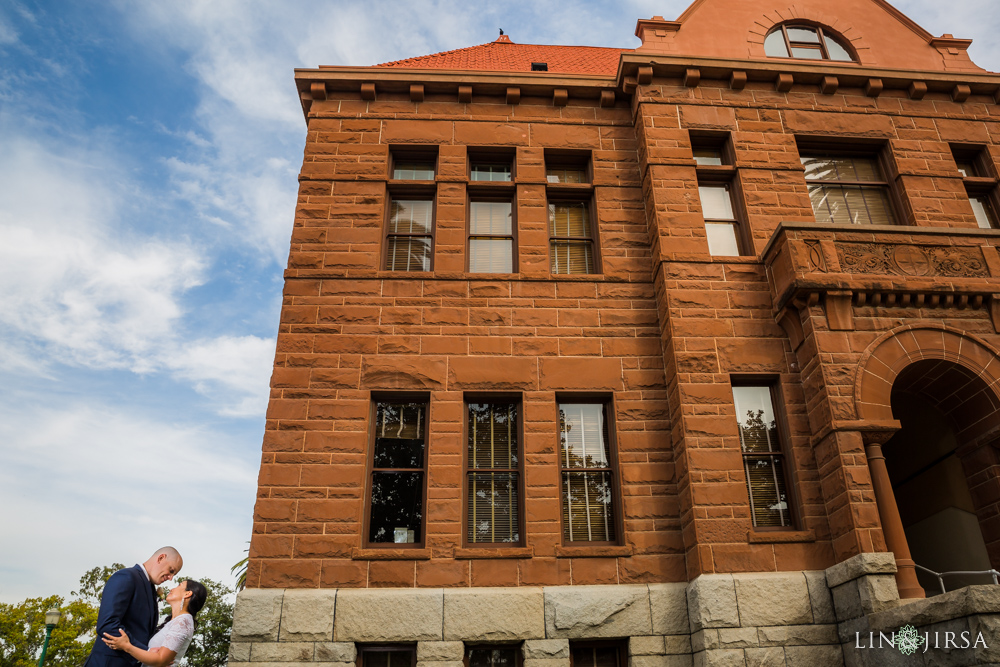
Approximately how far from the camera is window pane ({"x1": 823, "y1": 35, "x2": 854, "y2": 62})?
484 inches

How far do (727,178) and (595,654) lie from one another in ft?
23.6

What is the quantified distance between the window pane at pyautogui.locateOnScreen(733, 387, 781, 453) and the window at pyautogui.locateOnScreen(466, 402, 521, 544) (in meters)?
2.92

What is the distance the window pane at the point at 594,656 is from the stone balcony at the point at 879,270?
14.9ft

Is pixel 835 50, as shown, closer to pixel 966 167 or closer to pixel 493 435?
pixel 966 167

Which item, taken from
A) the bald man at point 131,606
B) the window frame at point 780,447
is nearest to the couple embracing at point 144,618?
the bald man at point 131,606

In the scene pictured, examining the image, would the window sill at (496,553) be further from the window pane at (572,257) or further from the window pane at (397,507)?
the window pane at (572,257)

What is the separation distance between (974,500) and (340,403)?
8098 mm

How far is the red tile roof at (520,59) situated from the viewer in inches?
528

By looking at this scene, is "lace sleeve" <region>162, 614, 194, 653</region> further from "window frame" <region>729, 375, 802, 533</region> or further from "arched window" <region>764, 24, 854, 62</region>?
"arched window" <region>764, 24, 854, 62</region>

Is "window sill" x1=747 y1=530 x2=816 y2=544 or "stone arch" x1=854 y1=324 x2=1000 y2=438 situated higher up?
"stone arch" x1=854 y1=324 x2=1000 y2=438

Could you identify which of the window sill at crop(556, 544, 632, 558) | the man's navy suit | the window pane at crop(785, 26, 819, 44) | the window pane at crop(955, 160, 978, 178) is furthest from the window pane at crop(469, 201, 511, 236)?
the window pane at crop(955, 160, 978, 178)

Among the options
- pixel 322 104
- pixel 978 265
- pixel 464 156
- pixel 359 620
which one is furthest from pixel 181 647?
pixel 978 265

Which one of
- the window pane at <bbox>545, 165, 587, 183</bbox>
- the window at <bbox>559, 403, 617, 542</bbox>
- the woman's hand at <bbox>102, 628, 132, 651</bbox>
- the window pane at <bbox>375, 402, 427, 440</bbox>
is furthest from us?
the window pane at <bbox>545, 165, 587, 183</bbox>

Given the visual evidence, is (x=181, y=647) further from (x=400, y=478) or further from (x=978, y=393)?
(x=978, y=393)
